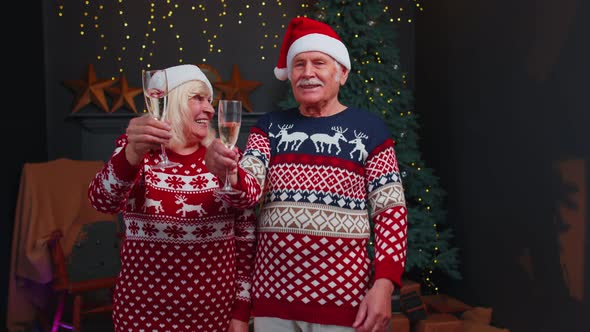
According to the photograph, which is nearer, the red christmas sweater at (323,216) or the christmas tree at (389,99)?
the red christmas sweater at (323,216)

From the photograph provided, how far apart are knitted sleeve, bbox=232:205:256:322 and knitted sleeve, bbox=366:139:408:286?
373 mm

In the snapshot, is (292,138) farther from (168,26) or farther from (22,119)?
(168,26)

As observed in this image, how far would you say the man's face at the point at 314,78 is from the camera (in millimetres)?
1631

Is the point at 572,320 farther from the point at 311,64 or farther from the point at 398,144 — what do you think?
the point at 311,64

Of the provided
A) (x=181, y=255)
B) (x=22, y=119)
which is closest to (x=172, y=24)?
(x=22, y=119)

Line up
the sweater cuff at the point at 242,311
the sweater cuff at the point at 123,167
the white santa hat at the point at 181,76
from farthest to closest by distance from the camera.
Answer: the white santa hat at the point at 181,76 < the sweater cuff at the point at 242,311 < the sweater cuff at the point at 123,167

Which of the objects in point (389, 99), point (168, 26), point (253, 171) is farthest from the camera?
point (168, 26)

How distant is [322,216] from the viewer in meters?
1.55

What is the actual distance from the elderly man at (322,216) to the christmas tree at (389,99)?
2.19 m

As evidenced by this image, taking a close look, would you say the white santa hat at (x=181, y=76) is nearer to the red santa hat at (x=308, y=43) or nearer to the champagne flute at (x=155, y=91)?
the red santa hat at (x=308, y=43)

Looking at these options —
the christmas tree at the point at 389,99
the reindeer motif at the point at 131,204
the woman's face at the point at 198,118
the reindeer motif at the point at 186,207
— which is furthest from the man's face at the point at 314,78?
the christmas tree at the point at 389,99

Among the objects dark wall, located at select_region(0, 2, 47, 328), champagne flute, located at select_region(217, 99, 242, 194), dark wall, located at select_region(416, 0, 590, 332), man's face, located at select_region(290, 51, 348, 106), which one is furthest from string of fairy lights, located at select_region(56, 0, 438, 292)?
champagne flute, located at select_region(217, 99, 242, 194)

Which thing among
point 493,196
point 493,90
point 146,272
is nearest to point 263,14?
point 493,90

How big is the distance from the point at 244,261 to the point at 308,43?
2.21 feet
